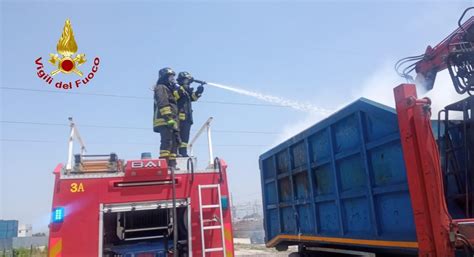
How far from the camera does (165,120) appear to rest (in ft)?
20.8

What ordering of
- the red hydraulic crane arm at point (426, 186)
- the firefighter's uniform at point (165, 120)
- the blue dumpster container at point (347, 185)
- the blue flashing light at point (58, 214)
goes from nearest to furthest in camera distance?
the red hydraulic crane arm at point (426, 186)
the blue dumpster container at point (347, 185)
the blue flashing light at point (58, 214)
the firefighter's uniform at point (165, 120)

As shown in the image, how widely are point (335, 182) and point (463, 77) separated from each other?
7.38 feet

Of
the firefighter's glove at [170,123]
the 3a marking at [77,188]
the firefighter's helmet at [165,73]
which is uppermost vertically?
the firefighter's helmet at [165,73]

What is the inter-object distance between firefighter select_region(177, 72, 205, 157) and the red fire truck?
57.4 inches

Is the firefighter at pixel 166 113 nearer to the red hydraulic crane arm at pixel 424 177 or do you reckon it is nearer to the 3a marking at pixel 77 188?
the 3a marking at pixel 77 188

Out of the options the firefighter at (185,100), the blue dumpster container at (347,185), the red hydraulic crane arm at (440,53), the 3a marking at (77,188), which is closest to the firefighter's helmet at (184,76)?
the firefighter at (185,100)

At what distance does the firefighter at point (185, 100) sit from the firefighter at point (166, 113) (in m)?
0.20

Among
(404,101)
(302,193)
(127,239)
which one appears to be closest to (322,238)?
(302,193)

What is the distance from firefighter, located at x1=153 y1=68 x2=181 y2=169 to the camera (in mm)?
6305

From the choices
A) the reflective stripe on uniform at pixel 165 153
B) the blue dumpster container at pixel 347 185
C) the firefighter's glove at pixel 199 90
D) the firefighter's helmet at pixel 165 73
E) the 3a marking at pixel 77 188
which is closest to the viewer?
the blue dumpster container at pixel 347 185

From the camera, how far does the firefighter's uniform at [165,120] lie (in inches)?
248

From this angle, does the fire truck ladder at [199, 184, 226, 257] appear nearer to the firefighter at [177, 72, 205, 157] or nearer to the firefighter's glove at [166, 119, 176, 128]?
the firefighter's glove at [166, 119, 176, 128]

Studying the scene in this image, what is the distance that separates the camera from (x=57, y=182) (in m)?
4.90

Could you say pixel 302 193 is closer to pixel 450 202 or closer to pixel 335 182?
pixel 335 182
